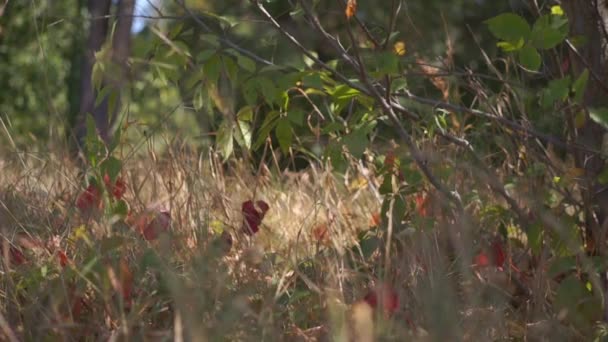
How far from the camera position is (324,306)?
5.74ft

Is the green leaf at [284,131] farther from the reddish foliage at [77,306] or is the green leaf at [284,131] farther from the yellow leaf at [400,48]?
the reddish foliage at [77,306]

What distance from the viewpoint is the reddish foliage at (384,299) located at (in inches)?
57.5

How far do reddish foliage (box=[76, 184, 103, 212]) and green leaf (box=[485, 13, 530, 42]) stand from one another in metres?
0.90

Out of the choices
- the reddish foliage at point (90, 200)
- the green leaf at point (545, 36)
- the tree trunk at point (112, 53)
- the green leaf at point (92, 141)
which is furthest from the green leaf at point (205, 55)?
the green leaf at point (545, 36)

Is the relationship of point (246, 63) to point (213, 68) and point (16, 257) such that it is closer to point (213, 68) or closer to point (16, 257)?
point (213, 68)

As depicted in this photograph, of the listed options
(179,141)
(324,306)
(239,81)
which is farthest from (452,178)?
(179,141)

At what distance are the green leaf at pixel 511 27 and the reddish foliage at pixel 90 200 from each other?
90 cm

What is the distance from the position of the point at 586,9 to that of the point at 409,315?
0.78 m

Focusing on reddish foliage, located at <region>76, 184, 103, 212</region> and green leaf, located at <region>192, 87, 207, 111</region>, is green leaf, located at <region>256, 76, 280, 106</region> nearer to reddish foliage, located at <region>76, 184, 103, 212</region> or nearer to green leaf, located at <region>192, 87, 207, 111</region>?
green leaf, located at <region>192, 87, 207, 111</region>

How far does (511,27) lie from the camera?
1808mm

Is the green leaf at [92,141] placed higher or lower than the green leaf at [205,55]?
lower

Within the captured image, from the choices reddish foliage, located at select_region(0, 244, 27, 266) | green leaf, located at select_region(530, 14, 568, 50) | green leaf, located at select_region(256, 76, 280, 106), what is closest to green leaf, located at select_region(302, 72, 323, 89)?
green leaf, located at select_region(256, 76, 280, 106)

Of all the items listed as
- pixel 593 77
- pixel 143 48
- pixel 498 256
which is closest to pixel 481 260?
pixel 498 256

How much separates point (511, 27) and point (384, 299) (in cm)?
61
